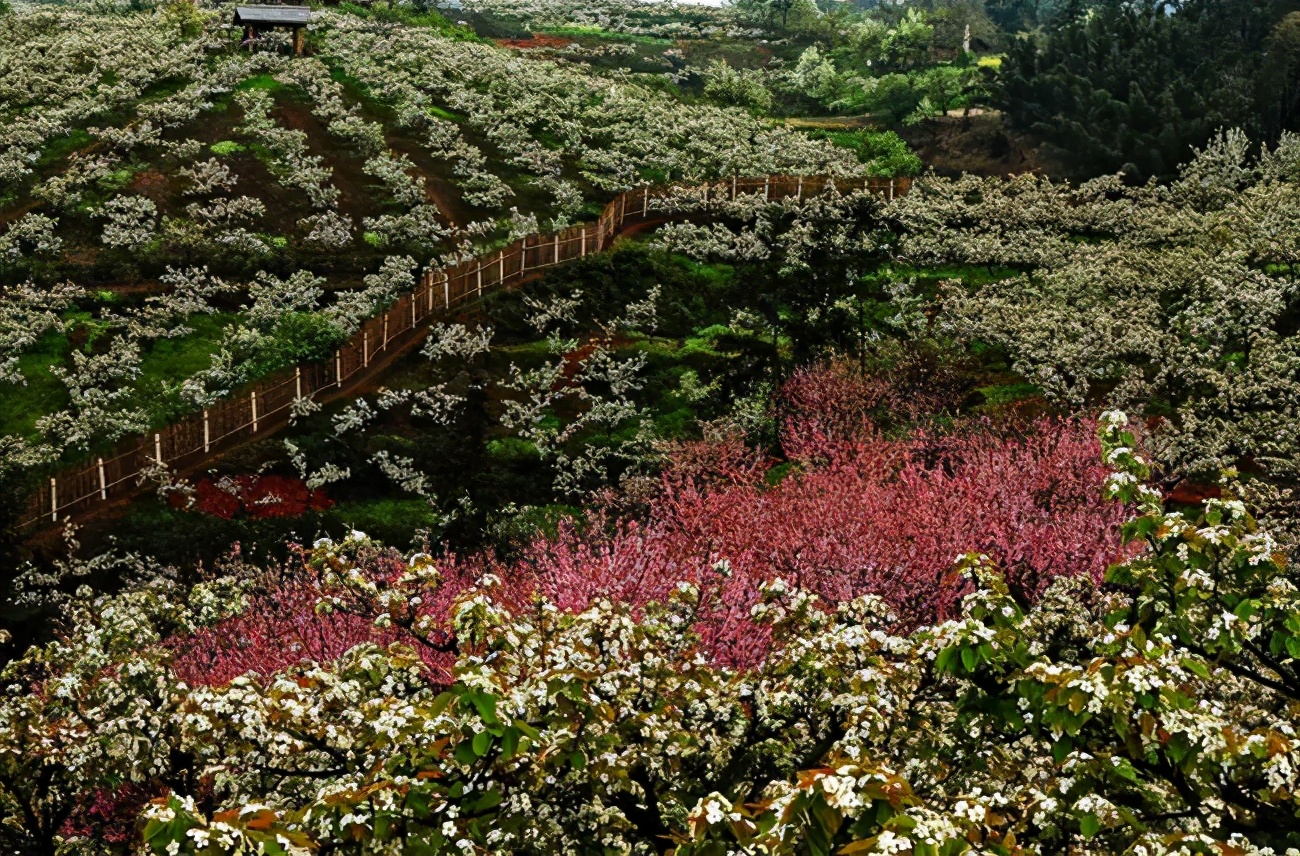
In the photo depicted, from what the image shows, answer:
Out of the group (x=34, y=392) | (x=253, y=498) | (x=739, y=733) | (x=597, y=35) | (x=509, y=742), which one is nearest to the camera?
(x=509, y=742)

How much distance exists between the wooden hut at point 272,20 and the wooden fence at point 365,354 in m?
21.2

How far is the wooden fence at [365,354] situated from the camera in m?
29.5

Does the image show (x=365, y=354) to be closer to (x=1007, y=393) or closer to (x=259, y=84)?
(x=1007, y=393)

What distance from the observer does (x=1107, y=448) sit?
12.7m

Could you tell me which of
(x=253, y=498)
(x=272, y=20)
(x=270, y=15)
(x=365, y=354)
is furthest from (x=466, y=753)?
(x=270, y=15)

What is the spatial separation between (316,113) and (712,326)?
21.1 metres

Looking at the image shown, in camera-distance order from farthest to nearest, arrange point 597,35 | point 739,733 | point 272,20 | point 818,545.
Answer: point 597,35 → point 272,20 → point 818,545 → point 739,733

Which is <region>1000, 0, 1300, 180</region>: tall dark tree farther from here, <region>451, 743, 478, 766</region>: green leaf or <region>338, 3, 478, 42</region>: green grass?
<region>451, 743, 478, 766</region>: green leaf

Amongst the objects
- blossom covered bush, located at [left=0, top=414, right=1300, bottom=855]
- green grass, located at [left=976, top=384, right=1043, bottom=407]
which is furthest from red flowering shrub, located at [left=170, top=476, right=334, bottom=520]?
blossom covered bush, located at [left=0, top=414, right=1300, bottom=855]

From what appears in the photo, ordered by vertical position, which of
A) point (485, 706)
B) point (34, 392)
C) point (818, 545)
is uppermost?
point (485, 706)

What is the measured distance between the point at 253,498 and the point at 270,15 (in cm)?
3573

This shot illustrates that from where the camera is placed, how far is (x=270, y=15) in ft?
195

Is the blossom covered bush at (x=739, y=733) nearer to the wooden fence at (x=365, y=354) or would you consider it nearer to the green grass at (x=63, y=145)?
the wooden fence at (x=365, y=354)

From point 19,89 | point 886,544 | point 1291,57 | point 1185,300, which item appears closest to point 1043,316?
point 1185,300
